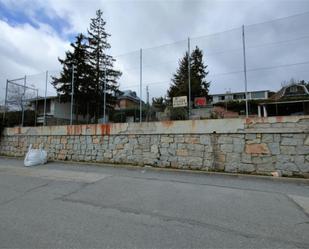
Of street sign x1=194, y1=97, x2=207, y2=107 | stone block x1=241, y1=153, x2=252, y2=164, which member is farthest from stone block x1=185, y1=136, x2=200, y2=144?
street sign x1=194, y1=97, x2=207, y2=107

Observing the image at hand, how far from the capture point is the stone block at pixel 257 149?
299 inches

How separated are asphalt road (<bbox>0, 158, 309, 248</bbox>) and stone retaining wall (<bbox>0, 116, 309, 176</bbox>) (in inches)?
32.8

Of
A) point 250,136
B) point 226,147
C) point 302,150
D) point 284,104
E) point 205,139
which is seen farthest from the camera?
point 284,104

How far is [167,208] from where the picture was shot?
15.1 ft

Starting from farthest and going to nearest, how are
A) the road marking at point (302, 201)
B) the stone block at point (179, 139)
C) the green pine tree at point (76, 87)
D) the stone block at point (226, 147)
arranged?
the green pine tree at point (76, 87)
the stone block at point (179, 139)
the stone block at point (226, 147)
the road marking at point (302, 201)

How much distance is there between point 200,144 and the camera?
8.55m

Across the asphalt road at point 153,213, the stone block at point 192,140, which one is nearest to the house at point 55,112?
the stone block at point 192,140

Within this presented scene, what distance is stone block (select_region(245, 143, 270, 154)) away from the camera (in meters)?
7.61

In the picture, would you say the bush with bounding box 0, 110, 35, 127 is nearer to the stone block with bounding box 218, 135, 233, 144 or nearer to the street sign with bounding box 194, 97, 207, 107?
the street sign with bounding box 194, 97, 207, 107

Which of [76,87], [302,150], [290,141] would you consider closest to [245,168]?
[290,141]

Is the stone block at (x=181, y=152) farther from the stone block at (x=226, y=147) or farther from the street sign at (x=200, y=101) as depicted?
the street sign at (x=200, y=101)

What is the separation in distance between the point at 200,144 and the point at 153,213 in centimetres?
467

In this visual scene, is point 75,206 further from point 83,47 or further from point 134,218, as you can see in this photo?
point 83,47

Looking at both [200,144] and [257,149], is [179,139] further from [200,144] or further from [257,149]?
[257,149]
